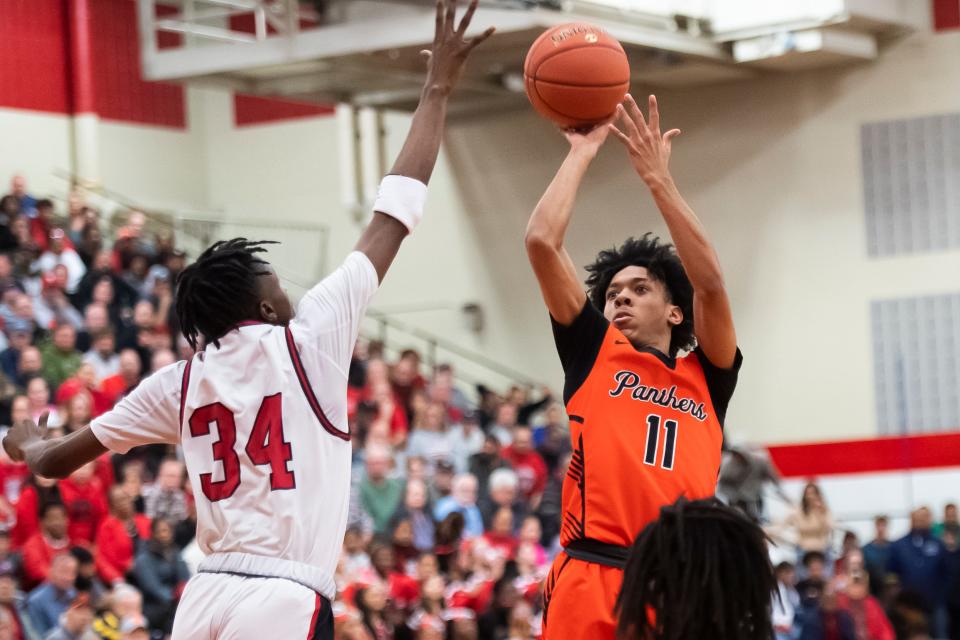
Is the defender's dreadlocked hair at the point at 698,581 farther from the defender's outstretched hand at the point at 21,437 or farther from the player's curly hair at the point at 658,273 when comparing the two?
the defender's outstretched hand at the point at 21,437

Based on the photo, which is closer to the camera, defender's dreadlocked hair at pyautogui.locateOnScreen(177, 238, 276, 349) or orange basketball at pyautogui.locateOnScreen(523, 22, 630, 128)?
defender's dreadlocked hair at pyautogui.locateOnScreen(177, 238, 276, 349)

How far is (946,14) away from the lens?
16.1 m

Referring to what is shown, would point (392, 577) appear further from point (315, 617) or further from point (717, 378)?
point (315, 617)

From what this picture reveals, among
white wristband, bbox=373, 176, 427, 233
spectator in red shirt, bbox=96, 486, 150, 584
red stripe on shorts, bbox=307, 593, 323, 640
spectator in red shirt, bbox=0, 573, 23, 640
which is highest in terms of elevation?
white wristband, bbox=373, 176, 427, 233

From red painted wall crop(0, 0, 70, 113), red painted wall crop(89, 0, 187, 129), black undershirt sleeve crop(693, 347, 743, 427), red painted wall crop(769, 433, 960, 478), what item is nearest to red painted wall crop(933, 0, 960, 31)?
red painted wall crop(769, 433, 960, 478)

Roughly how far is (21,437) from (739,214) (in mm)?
13400

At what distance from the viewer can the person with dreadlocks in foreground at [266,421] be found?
388cm

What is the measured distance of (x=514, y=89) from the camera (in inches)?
664

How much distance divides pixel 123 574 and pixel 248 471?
19.8 ft

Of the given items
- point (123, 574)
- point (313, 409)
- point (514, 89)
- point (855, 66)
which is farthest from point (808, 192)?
point (313, 409)

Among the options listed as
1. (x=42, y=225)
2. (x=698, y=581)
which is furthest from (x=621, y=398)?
(x=42, y=225)

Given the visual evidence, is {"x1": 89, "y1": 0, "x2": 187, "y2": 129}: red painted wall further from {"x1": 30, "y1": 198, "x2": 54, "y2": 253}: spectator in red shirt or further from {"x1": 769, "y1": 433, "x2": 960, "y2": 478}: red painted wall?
{"x1": 769, "y1": 433, "x2": 960, "y2": 478}: red painted wall

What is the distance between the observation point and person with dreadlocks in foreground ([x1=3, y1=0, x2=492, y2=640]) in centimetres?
388

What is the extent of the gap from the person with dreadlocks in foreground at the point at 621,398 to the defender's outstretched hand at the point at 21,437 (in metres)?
1.54
